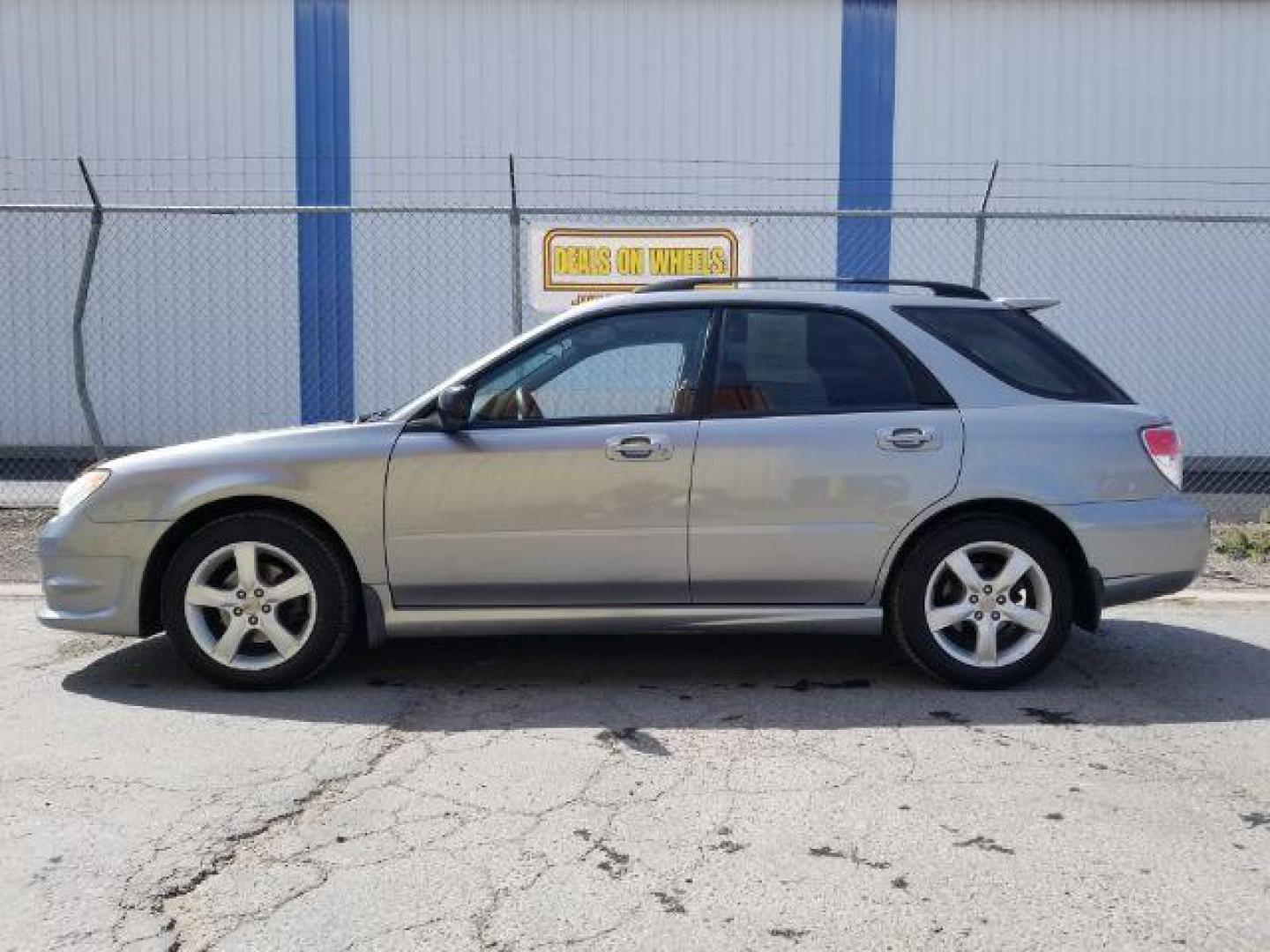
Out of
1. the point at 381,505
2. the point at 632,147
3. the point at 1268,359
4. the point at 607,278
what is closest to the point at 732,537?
the point at 381,505

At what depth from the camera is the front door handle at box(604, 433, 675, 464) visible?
4848mm

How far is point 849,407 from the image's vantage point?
196 inches

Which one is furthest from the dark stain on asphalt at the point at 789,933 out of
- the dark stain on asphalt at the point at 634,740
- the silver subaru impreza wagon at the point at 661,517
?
the silver subaru impreza wagon at the point at 661,517

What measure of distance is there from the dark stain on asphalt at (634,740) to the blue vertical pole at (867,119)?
9.39 metres

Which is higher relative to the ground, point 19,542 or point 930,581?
point 930,581

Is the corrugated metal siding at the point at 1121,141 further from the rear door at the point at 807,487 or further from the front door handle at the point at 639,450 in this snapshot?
the front door handle at the point at 639,450

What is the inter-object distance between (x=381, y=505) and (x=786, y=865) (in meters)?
2.29

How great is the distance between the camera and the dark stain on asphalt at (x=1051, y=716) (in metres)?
4.62

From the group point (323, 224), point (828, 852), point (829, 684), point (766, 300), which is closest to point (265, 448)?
point (766, 300)

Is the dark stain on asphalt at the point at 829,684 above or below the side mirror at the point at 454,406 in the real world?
below

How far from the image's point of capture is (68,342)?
43.5 ft

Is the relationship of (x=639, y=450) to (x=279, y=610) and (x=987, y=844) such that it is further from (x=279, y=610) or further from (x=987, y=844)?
(x=987, y=844)

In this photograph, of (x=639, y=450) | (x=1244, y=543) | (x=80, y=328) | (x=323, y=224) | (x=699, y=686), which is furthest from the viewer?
(x=323, y=224)

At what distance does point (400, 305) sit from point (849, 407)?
8.98 m
